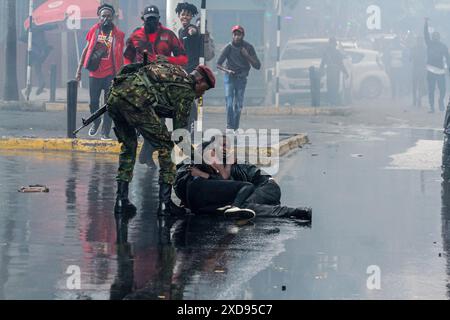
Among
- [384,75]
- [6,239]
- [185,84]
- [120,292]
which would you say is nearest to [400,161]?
[185,84]

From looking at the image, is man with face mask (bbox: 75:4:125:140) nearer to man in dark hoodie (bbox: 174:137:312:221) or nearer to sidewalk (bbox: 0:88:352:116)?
man in dark hoodie (bbox: 174:137:312:221)

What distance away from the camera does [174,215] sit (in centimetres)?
1160

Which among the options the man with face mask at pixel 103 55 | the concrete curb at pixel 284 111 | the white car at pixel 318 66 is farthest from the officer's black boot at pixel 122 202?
the white car at pixel 318 66

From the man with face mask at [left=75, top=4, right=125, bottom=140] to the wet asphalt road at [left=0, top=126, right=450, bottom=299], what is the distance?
2.81 metres

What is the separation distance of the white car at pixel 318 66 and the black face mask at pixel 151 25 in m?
19.3

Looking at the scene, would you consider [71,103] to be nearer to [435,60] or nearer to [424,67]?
[435,60]

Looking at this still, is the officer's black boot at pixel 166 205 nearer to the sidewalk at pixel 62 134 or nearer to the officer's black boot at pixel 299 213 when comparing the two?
the officer's black boot at pixel 299 213

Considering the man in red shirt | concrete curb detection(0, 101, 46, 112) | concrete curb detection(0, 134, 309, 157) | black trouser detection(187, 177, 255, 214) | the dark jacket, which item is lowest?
concrete curb detection(0, 101, 46, 112)

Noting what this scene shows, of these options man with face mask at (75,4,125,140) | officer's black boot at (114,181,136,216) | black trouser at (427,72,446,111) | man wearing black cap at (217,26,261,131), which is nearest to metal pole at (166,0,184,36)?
man with face mask at (75,4,125,140)

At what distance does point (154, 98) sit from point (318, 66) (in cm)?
2473

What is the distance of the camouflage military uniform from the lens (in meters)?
11.2

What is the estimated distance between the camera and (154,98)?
36.7 feet

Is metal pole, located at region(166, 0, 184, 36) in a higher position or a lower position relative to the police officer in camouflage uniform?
higher

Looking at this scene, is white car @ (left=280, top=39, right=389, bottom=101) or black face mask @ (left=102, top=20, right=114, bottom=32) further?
white car @ (left=280, top=39, right=389, bottom=101)
